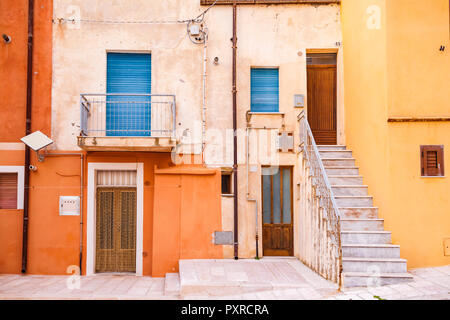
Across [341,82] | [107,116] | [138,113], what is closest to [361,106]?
[341,82]

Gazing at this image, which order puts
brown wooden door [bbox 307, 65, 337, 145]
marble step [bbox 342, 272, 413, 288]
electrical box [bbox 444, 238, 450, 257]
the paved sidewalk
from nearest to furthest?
the paved sidewalk → marble step [bbox 342, 272, 413, 288] → electrical box [bbox 444, 238, 450, 257] → brown wooden door [bbox 307, 65, 337, 145]

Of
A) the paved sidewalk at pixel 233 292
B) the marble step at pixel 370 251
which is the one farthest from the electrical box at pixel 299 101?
the marble step at pixel 370 251

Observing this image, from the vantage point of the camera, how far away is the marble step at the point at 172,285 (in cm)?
712

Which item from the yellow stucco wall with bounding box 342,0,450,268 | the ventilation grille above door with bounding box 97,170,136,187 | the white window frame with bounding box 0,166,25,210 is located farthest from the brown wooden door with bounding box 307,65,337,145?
the white window frame with bounding box 0,166,25,210

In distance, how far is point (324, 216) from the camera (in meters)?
6.94

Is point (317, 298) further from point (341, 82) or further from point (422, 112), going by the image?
point (341, 82)

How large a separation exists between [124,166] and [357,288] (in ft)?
19.4

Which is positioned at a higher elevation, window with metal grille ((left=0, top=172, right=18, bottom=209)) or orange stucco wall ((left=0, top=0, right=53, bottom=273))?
orange stucco wall ((left=0, top=0, right=53, bottom=273))

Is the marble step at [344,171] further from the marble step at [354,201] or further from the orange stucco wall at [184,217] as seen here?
the orange stucco wall at [184,217]

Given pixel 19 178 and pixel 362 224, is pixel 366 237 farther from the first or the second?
pixel 19 178

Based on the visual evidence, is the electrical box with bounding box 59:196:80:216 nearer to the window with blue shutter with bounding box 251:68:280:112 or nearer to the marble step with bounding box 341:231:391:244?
the window with blue shutter with bounding box 251:68:280:112

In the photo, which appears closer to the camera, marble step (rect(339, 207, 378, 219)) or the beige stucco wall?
marble step (rect(339, 207, 378, 219))

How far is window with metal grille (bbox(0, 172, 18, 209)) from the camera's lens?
357 inches

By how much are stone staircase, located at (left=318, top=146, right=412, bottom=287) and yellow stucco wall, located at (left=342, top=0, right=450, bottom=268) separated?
34 cm
